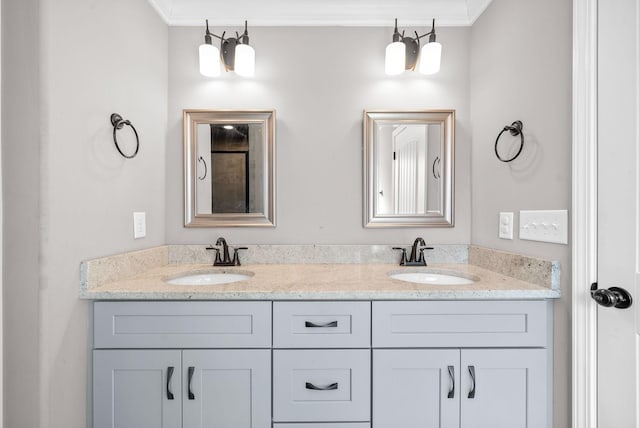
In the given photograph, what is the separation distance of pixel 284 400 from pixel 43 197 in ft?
3.66

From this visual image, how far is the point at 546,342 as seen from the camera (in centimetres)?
119

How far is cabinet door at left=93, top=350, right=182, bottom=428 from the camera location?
3.89ft

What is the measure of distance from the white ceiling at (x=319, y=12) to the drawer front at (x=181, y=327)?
156 centimetres

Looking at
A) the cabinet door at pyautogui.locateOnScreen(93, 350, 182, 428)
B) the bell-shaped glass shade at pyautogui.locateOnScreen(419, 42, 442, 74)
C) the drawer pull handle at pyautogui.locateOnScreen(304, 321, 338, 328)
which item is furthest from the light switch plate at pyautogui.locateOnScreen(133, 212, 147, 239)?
the bell-shaped glass shade at pyautogui.locateOnScreen(419, 42, 442, 74)

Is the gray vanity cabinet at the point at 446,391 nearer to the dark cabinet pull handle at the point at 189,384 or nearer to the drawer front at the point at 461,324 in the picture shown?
the drawer front at the point at 461,324

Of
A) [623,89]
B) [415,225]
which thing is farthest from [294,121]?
[623,89]

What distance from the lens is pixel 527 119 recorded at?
1.34 meters

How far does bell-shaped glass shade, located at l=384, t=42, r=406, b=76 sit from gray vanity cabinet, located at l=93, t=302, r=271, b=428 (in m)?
1.40

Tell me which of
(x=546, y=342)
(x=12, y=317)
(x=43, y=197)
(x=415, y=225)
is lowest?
(x=546, y=342)

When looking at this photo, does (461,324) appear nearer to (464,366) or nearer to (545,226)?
(464,366)

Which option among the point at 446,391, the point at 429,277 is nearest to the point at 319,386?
the point at 446,391

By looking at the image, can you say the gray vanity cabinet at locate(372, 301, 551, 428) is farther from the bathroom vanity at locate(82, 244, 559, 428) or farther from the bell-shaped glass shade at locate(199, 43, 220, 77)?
the bell-shaped glass shade at locate(199, 43, 220, 77)

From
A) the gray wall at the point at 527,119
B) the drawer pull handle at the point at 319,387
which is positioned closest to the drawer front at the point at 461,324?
the gray wall at the point at 527,119

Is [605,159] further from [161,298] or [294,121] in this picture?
[161,298]
